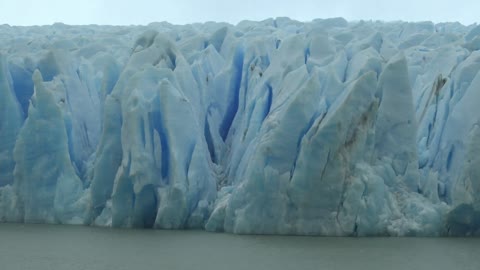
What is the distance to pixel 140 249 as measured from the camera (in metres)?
11.1

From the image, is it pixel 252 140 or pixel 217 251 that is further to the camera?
pixel 252 140

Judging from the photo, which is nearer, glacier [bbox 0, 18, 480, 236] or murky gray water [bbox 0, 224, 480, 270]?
murky gray water [bbox 0, 224, 480, 270]

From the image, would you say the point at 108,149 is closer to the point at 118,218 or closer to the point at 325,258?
the point at 118,218

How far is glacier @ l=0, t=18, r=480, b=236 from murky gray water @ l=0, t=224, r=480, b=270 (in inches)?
26.3

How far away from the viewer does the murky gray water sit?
32.1 feet

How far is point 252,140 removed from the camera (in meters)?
14.5

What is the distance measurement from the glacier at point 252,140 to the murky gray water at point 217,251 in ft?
2.19

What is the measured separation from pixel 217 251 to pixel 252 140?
3.91 meters

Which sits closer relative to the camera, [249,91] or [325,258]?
[325,258]

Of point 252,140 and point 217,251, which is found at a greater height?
point 252,140

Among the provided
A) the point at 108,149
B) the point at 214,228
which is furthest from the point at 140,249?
the point at 108,149

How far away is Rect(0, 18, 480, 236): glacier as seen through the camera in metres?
12.8

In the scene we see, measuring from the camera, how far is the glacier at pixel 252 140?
12.8m

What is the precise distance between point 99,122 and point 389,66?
666cm
